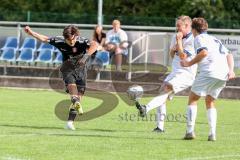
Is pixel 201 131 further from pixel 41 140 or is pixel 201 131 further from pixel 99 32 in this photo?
pixel 99 32

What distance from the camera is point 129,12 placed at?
45.7m

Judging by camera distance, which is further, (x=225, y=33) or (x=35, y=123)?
(x=225, y=33)

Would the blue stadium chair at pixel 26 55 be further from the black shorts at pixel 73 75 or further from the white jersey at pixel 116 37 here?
the black shorts at pixel 73 75

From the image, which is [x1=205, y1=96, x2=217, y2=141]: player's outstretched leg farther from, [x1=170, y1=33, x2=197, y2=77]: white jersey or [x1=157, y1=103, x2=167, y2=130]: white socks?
Answer: [x1=157, y1=103, x2=167, y2=130]: white socks

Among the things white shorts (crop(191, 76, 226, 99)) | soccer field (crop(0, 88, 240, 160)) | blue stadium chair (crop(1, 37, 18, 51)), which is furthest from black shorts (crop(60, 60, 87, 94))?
blue stadium chair (crop(1, 37, 18, 51))

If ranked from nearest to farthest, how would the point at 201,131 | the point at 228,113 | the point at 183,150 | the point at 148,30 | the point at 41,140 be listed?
1. the point at 183,150
2. the point at 41,140
3. the point at 201,131
4. the point at 228,113
5. the point at 148,30

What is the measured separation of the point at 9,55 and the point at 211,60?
1514 centimetres

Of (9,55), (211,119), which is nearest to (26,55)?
(9,55)

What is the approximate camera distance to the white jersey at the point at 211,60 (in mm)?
12117

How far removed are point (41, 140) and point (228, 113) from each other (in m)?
7.53

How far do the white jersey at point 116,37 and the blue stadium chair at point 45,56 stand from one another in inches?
87.3

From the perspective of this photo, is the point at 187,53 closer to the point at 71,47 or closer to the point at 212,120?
the point at 212,120

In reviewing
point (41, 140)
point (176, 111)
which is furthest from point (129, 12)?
point (41, 140)

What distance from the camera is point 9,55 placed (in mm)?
26469
